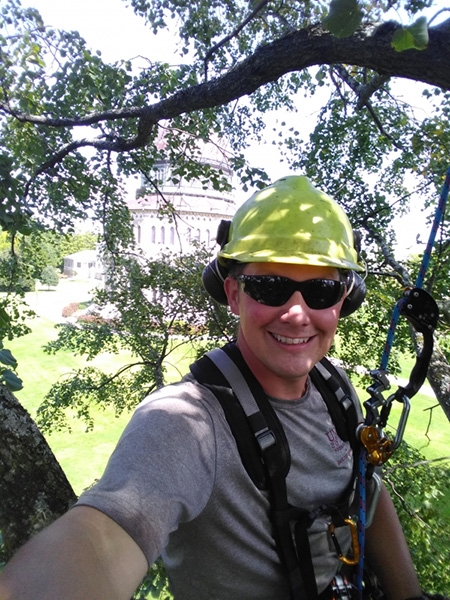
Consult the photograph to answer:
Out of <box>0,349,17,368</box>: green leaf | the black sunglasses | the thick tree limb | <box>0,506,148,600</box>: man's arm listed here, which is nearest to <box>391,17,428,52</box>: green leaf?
the thick tree limb

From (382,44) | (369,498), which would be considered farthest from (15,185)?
(369,498)

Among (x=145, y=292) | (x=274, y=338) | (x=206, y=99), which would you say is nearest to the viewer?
(x=274, y=338)

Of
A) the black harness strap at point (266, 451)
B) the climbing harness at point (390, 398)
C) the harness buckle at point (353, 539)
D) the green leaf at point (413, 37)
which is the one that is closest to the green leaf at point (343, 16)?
the green leaf at point (413, 37)

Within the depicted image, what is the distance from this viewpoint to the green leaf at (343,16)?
160 cm

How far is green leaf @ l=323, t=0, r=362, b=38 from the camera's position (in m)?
Answer: 1.60

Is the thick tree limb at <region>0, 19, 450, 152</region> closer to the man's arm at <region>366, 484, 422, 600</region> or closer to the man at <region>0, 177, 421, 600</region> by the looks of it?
the man at <region>0, 177, 421, 600</region>

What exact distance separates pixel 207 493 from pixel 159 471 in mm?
189

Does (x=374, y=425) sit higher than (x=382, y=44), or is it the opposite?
(x=382, y=44)

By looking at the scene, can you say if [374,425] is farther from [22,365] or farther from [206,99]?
[22,365]

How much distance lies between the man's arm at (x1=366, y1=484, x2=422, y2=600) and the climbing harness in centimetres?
32

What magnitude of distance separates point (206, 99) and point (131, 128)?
2598mm

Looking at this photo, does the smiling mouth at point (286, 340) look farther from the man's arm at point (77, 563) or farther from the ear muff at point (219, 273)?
the man's arm at point (77, 563)

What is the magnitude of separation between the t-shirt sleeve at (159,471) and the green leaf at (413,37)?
1.50 meters

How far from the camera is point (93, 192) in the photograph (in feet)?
21.3
